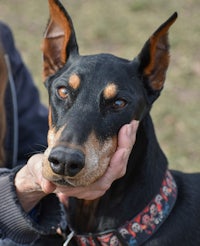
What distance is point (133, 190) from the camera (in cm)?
291

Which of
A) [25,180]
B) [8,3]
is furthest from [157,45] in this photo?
[8,3]

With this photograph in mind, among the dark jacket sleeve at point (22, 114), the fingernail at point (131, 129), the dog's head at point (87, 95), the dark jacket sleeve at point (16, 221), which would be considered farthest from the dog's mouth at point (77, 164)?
the dark jacket sleeve at point (22, 114)

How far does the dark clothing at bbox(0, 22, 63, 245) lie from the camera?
2982 mm

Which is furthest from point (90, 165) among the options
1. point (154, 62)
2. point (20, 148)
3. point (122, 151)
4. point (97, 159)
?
point (20, 148)

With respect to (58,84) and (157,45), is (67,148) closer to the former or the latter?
Answer: (58,84)

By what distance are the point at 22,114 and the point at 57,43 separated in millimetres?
1048

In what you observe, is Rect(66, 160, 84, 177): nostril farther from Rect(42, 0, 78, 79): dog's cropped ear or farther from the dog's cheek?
Rect(42, 0, 78, 79): dog's cropped ear

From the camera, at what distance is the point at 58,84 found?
272cm

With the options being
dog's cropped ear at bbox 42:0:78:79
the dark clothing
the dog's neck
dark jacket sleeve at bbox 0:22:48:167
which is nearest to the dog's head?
dog's cropped ear at bbox 42:0:78:79

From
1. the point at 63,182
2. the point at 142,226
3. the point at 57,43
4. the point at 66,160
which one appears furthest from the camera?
the point at 57,43

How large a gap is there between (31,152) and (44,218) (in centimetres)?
66

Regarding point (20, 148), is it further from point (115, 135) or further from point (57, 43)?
point (115, 135)

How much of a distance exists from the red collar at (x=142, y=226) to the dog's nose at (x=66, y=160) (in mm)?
591

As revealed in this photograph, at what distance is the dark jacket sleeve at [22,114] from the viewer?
3764 mm
